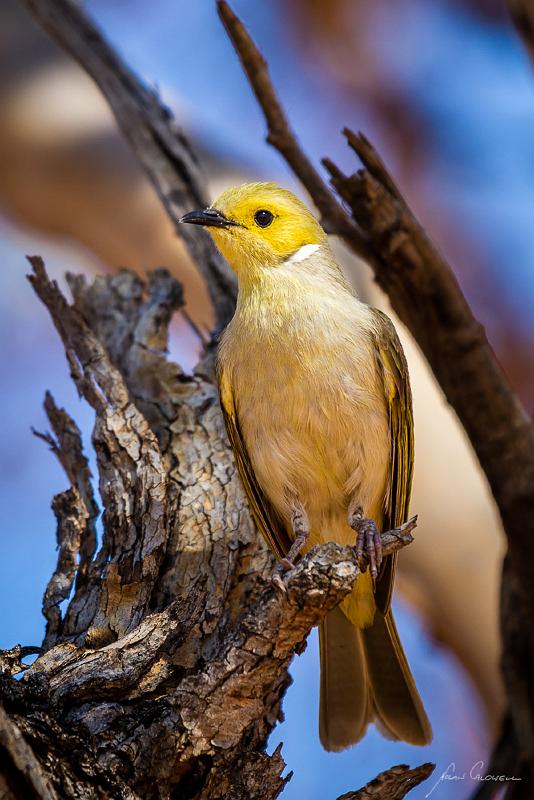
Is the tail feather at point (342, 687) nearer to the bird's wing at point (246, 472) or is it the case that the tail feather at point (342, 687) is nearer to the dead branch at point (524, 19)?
the bird's wing at point (246, 472)

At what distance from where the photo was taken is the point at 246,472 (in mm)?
3604

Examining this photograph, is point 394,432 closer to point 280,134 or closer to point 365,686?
point 365,686

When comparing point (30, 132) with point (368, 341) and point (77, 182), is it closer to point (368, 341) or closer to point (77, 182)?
point (77, 182)

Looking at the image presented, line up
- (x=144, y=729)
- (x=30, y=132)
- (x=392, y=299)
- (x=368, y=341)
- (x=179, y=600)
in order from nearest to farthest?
1. (x=144, y=729)
2. (x=179, y=600)
3. (x=392, y=299)
4. (x=368, y=341)
5. (x=30, y=132)

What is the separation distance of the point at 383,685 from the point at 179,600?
41.5 inches

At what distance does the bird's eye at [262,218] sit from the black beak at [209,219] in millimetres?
91

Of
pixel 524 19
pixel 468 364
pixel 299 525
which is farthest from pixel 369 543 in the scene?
pixel 524 19

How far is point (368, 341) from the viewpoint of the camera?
11.4ft

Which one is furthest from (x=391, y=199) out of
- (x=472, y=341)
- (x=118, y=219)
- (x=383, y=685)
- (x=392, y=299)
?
(x=118, y=219)

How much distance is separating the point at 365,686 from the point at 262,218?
1993 mm

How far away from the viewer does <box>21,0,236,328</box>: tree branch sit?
482 cm

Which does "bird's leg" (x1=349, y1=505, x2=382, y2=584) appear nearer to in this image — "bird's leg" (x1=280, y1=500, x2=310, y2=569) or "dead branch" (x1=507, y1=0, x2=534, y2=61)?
"bird's leg" (x1=280, y1=500, x2=310, y2=569)

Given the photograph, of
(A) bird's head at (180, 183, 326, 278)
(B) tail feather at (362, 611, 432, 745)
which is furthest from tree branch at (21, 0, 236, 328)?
(B) tail feather at (362, 611, 432, 745)

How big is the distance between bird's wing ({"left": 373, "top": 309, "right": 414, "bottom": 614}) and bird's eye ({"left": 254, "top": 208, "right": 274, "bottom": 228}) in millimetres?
646
